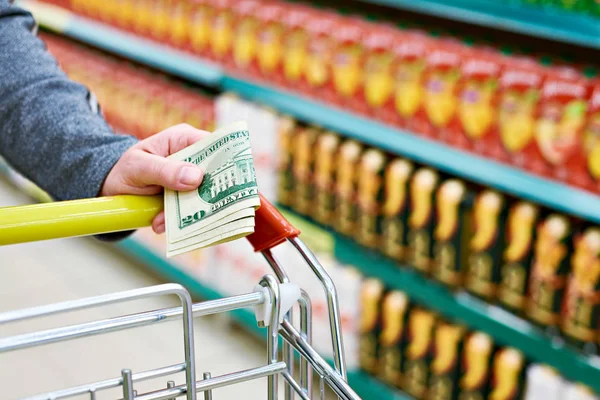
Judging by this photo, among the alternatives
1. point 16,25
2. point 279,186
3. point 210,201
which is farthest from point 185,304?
point 279,186

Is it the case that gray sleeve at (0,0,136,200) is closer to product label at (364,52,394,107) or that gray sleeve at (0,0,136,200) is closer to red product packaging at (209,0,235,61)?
product label at (364,52,394,107)

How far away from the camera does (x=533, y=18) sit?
177 cm

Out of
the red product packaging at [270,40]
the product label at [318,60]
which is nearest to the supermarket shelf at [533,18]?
the product label at [318,60]

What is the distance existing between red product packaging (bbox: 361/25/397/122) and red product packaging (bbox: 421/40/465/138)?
0.13 m

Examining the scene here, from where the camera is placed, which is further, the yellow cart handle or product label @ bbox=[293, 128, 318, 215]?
product label @ bbox=[293, 128, 318, 215]

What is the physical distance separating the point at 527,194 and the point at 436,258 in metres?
0.38

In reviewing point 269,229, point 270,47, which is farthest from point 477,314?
point 269,229

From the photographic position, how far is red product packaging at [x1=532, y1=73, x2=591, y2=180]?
168cm

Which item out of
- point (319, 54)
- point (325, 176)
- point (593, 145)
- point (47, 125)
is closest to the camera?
point (47, 125)

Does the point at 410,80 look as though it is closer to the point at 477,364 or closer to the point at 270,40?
the point at 270,40

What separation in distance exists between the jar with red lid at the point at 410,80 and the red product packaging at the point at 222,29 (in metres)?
0.72

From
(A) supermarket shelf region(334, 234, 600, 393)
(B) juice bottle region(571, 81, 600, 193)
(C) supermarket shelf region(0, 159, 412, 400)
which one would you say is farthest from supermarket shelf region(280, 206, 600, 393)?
(B) juice bottle region(571, 81, 600, 193)

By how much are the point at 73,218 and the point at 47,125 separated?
0.33 metres

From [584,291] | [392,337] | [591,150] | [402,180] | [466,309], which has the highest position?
[591,150]
